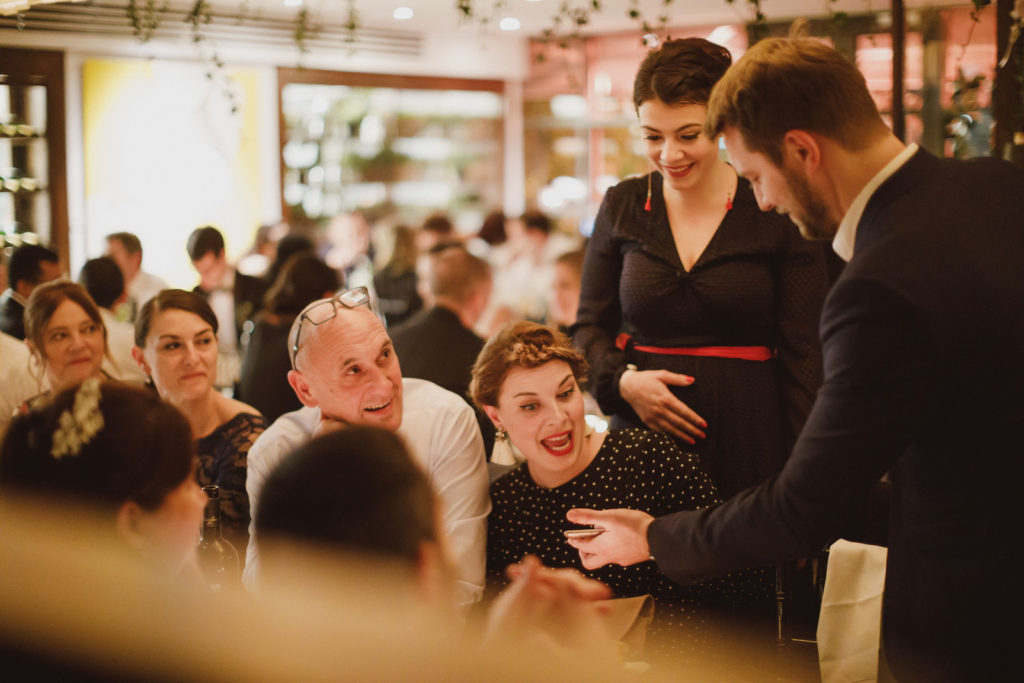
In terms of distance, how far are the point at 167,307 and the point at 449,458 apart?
1.29 meters

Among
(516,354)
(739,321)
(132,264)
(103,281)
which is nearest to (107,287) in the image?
(103,281)

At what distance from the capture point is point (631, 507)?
2.42 metres

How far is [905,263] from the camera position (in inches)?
57.6

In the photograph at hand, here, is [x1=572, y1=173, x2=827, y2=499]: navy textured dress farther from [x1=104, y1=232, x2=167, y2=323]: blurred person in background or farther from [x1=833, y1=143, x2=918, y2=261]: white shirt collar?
[x1=104, y1=232, x2=167, y2=323]: blurred person in background

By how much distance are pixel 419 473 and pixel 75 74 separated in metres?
9.35

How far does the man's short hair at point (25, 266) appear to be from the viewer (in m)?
5.04

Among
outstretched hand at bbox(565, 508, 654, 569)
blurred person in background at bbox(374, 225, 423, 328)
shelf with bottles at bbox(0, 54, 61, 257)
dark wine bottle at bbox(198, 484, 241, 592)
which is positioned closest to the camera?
outstretched hand at bbox(565, 508, 654, 569)

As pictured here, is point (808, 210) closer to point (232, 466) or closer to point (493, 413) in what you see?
point (493, 413)

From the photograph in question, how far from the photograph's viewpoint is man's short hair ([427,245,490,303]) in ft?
15.2

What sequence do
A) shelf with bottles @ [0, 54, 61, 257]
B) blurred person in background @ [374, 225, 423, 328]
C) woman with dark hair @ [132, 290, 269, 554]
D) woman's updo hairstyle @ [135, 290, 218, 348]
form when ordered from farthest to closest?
1. shelf with bottles @ [0, 54, 61, 257]
2. blurred person in background @ [374, 225, 423, 328]
3. woman's updo hairstyle @ [135, 290, 218, 348]
4. woman with dark hair @ [132, 290, 269, 554]

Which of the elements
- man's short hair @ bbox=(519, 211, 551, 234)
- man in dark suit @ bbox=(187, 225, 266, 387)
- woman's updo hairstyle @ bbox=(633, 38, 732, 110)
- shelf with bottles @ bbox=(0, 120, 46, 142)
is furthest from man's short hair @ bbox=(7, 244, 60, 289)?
man's short hair @ bbox=(519, 211, 551, 234)

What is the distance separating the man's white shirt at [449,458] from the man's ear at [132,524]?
880mm

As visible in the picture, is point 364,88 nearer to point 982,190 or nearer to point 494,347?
point 494,347

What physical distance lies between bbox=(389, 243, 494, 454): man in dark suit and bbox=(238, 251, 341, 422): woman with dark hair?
1.72 feet
